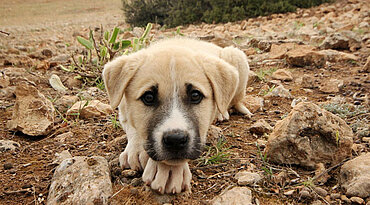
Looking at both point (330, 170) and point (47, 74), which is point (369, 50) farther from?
point (47, 74)

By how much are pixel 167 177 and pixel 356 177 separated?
1.53m

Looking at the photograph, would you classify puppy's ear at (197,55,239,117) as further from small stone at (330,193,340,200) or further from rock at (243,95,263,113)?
rock at (243,95,263,113)

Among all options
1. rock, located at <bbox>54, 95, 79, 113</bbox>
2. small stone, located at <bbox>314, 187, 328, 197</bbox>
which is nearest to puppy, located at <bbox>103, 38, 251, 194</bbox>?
small stone, located at <bbox>314, 187, 328, 197</bbox>

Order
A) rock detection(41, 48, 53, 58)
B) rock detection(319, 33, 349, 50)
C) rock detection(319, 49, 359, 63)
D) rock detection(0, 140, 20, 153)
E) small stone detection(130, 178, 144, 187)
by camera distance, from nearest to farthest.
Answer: small stone detection(130, 178, 144, 187), rock detection(0, 140, 20, 153), rock detection(319, 49, 359, 63), rock detection(319, 33, 349, 50), rock detection(41, 48, 53, 58)

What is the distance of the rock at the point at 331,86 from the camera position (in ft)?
16.0

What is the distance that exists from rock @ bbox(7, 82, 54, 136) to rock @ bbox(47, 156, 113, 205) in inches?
46.3

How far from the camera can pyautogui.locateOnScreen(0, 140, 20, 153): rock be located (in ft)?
10.4

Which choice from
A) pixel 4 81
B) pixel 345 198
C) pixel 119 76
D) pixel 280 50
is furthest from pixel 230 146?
pixel 280 50

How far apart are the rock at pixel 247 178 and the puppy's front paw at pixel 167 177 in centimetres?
46

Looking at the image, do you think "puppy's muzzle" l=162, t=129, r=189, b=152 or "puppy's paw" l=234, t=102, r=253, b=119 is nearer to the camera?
"puppy's muzzle" l=162, t=129, r=189, b=152

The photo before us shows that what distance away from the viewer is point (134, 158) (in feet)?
8.99

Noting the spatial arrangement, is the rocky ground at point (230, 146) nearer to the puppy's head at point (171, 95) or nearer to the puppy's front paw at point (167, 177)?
the puppy's front paw at point (167, 177)

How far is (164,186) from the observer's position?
2400 mm

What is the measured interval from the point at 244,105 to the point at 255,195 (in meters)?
2.25
